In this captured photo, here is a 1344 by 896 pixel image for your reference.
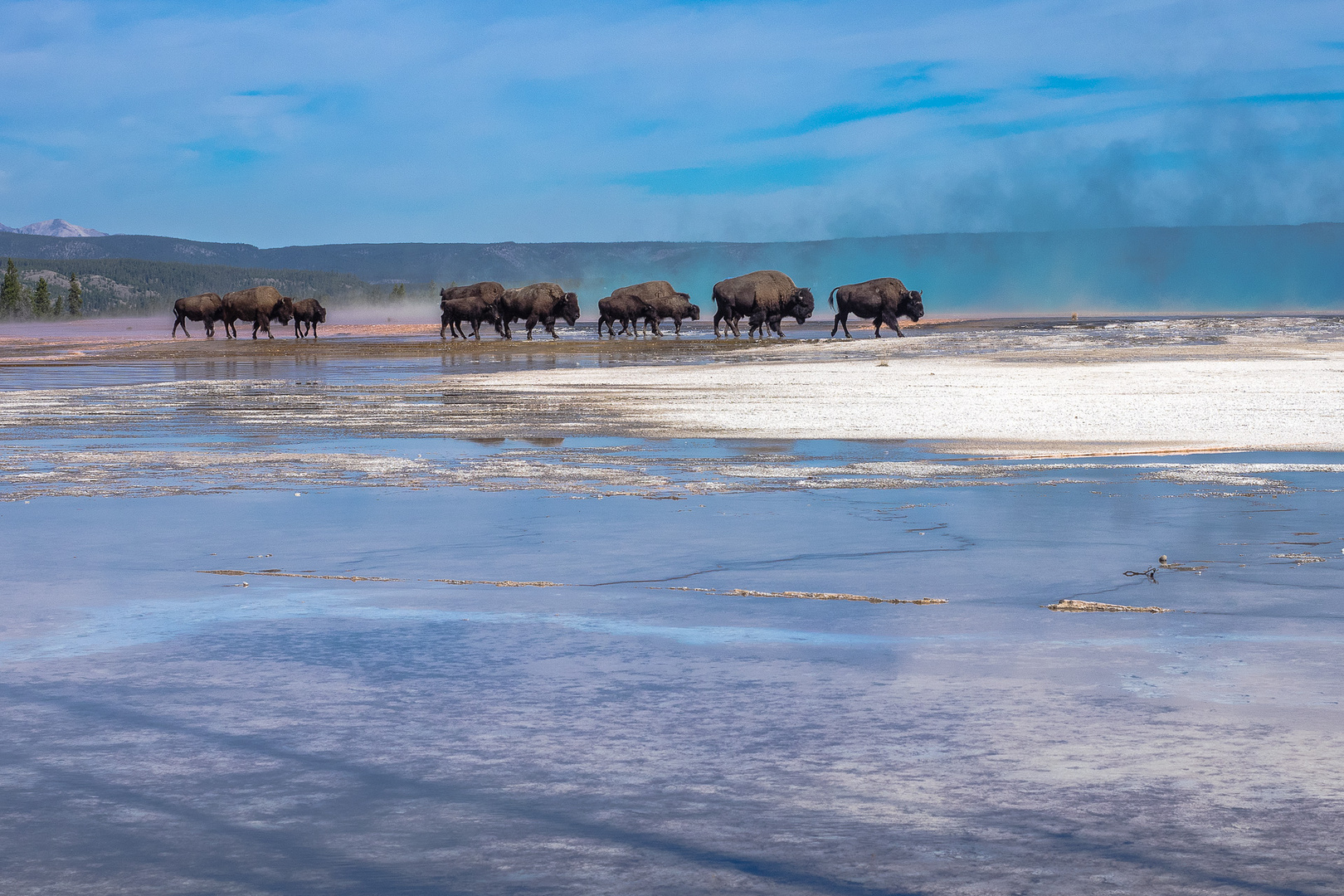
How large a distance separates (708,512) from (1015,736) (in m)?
4.96

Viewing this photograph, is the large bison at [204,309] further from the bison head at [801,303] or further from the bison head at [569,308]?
the bison head at [801,303]

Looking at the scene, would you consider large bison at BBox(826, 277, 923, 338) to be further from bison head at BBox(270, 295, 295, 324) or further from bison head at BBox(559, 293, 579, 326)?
bison head at BBox(270, 295, 295, 324)

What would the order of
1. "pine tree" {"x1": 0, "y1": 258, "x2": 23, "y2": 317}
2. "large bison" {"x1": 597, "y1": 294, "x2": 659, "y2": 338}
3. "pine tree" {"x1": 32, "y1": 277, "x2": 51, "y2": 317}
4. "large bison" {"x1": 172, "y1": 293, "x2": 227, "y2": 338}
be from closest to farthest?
1. "large bison" {"x1": 597, "y1": 294, "x2": 659, "y2": 338}
2. "large bison" {"x1": 172, "y1": 293, "x2": 227, "y2": 338}
3. "pine tree" {"x1": 32, "y1": 277, "x2": 51, "y2": 317}
4. "pine tree" {"x1": 0, "y1": 258, "x2": 23, "y2": 317}

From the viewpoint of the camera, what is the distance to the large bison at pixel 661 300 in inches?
2436

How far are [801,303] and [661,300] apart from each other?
7.39 metres

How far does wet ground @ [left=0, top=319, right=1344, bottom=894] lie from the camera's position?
3.35 meters

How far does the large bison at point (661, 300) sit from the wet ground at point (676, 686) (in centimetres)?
Answer: 5145

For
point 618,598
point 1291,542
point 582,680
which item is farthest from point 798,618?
point 1291,542

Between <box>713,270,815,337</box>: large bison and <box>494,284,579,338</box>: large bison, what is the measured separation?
6.35m

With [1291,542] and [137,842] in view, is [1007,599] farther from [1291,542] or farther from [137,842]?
[137,842]

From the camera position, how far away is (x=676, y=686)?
16.0 ft

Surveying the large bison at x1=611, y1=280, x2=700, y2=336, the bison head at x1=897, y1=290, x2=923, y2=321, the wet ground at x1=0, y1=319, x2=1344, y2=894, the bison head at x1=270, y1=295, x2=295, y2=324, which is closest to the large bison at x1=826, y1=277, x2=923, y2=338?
the bison head at x1=897, y1=290, x2=923, y2=321

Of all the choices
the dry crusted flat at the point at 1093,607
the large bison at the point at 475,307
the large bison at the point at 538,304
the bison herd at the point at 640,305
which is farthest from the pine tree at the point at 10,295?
the dry crusted flat at the point at 1093,607

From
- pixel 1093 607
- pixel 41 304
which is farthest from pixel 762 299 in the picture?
pixel 41 304
